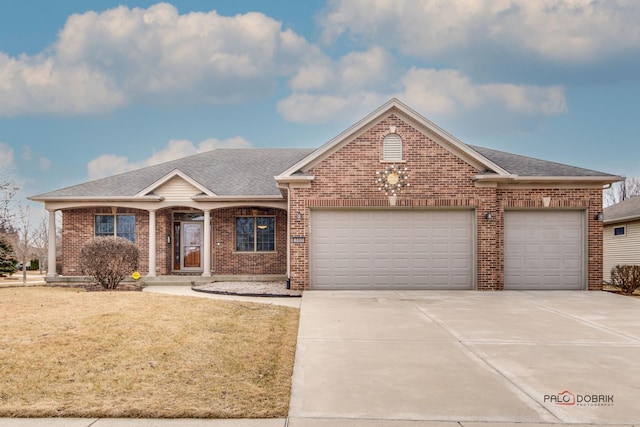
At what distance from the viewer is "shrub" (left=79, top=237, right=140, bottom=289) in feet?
45.4

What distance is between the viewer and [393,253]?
46.2 ft

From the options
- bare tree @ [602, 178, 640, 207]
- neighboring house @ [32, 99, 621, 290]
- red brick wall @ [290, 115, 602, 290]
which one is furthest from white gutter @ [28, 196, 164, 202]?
bare tree @ [602, 178, 640, 207]

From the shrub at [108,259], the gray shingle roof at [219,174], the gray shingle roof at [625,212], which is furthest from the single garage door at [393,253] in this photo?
the gray shingle roof at [625,212]

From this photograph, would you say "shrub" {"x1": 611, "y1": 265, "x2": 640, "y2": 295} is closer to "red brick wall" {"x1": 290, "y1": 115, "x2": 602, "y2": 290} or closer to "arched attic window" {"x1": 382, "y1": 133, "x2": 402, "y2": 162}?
"red brick wall" {"x1": 290, "y1": 115, "x2": 602, "y2": 290}

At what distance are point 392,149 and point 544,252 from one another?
587cm

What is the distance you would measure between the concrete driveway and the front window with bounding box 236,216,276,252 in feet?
24.2

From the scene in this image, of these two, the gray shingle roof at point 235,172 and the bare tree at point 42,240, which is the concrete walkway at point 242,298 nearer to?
the gray shingle roof at point 235,172

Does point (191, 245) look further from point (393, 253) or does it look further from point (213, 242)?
point (393, 253)

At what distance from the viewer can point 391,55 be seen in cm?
2614

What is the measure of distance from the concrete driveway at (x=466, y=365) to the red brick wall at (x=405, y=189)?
10.3 ft

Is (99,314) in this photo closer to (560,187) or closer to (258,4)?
(560,187)

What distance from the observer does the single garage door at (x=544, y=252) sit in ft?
47.4

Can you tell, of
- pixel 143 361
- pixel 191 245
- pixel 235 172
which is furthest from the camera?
pixel 235 172

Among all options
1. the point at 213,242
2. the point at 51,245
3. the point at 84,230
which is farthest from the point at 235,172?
the point at 51,245
